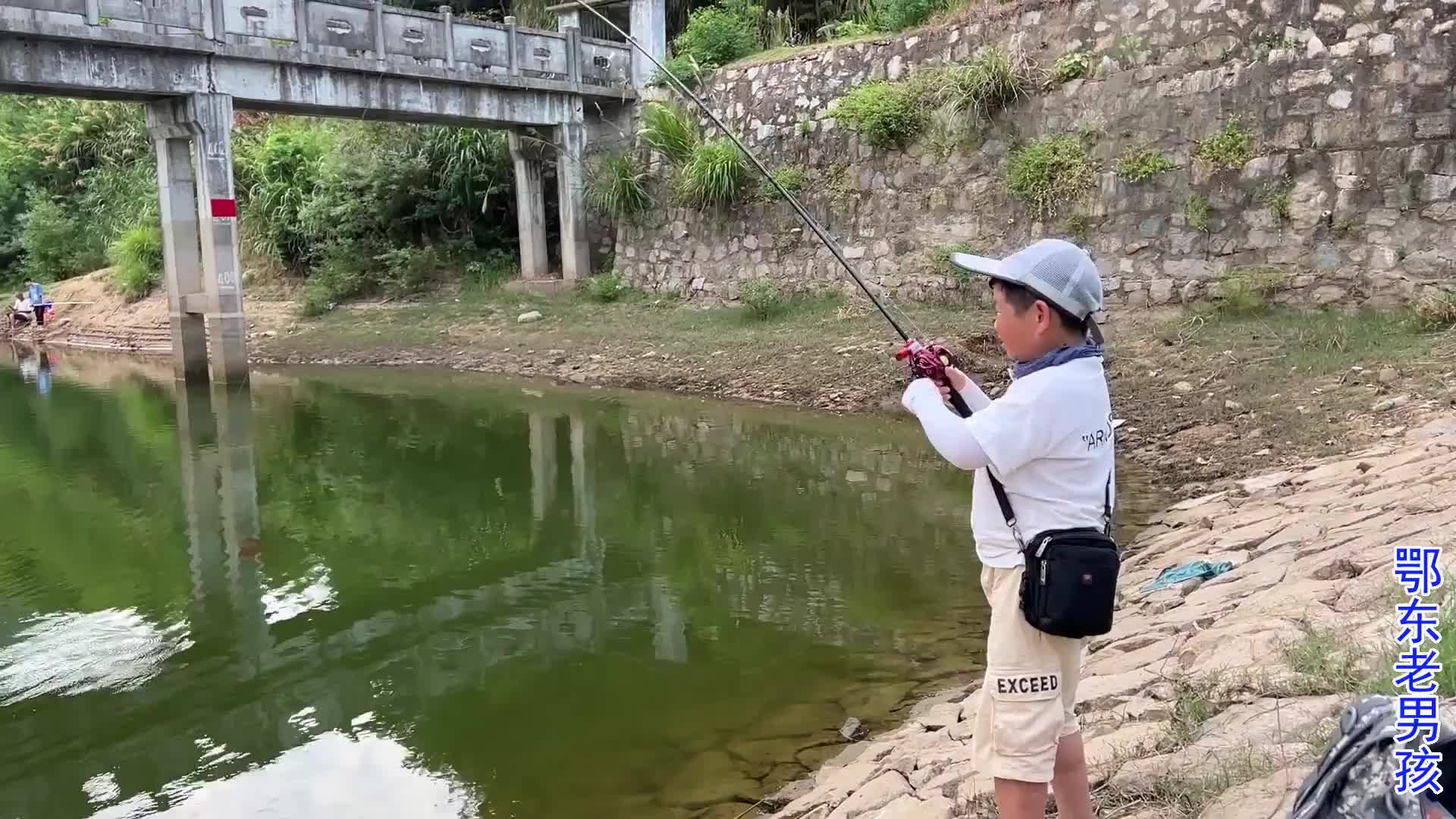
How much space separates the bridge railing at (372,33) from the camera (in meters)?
12.6

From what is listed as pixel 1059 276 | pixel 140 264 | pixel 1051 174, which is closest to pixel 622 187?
pixel 1051 174

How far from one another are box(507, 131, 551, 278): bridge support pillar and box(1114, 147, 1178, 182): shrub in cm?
949

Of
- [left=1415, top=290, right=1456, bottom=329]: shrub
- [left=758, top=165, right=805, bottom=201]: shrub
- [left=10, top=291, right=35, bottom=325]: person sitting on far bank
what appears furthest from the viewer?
[left=10, top=291, right=35, bottom=325]: person sitting on far bank

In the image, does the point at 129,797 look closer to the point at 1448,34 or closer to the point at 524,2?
the point at 1448,34

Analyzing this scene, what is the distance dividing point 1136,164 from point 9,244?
83.9 feet

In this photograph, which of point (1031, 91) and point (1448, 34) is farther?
point (1031, 91)

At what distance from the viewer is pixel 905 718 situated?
430 centimetres

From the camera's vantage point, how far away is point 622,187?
16688 mm

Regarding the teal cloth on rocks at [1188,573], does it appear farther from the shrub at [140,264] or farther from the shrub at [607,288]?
the shrub at [140,264]

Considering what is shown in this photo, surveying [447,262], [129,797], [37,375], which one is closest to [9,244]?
[37,375]

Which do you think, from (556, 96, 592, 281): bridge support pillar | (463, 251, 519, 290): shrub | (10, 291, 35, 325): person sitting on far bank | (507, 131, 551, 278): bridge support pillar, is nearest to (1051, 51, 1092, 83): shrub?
(556, 96, 592, 281): bridge support pillar

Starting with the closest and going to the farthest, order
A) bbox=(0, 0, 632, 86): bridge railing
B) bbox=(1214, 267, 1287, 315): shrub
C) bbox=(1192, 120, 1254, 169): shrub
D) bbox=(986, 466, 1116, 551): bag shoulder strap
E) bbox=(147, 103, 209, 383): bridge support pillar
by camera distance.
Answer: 1. bbox=(986, 466, 1116, 551): bag shoulder strap
2. bbox=(1214, 267, 1287, 315): shrub
3. bbox=(1192, 120, 1254, 169): shrub
4. bbox=(0, 0, 632, 86): bridge railing
5. bbox=(147, 103, 209, 383): bridge support pillar

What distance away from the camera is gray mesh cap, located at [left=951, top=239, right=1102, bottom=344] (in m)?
2.35

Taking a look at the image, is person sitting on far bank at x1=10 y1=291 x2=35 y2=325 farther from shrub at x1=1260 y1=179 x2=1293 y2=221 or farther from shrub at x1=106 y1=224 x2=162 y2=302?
shrub at x1=1260 y1=179 x2=1293 y2=221
